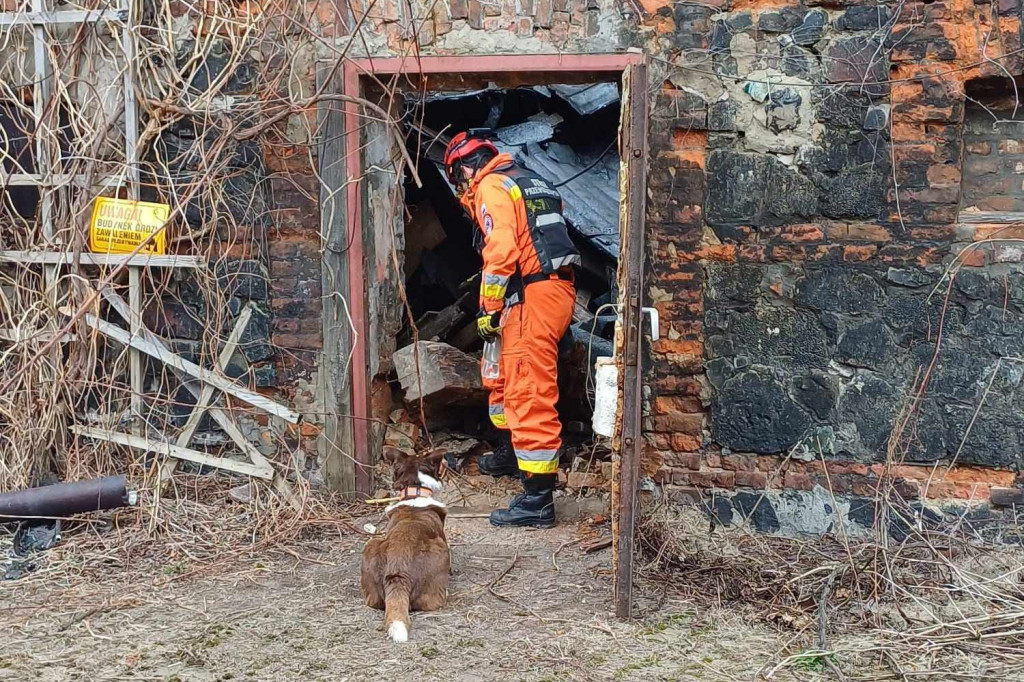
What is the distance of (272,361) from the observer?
5656mm

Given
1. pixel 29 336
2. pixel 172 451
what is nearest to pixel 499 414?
pixel 172 451

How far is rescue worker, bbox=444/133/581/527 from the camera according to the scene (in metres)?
5.55

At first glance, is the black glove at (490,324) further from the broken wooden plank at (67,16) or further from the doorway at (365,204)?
the broken wooden plank at (67,16)

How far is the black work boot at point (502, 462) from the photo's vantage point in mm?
6477

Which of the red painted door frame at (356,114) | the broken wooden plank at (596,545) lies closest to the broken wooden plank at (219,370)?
the red painted door frame at (356,114)

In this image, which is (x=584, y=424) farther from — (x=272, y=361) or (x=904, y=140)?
(x=904, y=140)

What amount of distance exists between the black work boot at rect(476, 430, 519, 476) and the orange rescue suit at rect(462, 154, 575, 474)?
0.82 metres

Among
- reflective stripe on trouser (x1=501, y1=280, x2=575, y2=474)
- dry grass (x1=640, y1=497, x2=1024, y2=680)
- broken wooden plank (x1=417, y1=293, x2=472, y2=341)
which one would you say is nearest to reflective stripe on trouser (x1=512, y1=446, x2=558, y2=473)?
reflective stripe on trouser (x1=501, y1=280, x2=575, y2=474)

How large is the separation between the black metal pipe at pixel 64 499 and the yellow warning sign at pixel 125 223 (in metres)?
1.32

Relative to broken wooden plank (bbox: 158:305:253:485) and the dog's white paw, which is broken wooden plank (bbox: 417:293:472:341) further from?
the dog's white paw

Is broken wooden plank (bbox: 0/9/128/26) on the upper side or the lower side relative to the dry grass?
upper

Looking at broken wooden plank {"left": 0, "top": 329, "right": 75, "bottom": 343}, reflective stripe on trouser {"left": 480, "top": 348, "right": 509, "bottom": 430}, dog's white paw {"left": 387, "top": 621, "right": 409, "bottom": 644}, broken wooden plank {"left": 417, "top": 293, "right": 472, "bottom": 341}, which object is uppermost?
broken wooden plank {"left": 0, "top": 329, "right": 75, "bottom": 343}

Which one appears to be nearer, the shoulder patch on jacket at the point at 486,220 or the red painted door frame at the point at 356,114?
the red painted door frame at the point at 356,114

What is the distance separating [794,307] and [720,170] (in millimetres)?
818
